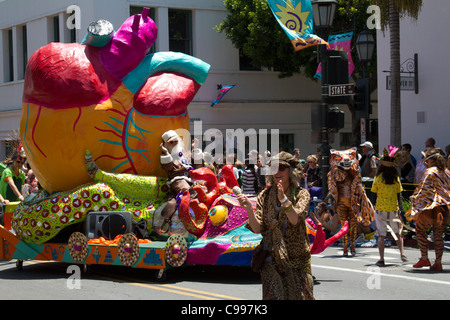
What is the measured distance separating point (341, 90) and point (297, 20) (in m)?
1.71

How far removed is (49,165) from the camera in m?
11.7

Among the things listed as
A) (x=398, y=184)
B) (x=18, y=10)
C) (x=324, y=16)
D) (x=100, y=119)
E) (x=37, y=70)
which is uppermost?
(x=18, y=10)

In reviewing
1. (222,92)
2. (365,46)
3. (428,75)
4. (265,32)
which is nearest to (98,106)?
(365,46)

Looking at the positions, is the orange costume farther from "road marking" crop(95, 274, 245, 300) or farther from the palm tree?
the palm tree

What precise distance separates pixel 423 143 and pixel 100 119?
43.0ft

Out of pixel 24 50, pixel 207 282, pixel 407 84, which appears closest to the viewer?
pixel 207 282

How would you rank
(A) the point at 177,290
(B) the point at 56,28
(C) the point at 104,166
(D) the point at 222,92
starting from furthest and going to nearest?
1. (B) the point at 56,28
2. (D) the point at 222,92
3. (C) the point at 104,166
4. (A) the point at 177,290

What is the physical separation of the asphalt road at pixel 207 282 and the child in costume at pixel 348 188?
2.71 feet

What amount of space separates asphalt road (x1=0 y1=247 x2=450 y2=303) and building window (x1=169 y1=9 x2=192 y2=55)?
1771 centimetres

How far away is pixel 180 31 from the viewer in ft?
97.8

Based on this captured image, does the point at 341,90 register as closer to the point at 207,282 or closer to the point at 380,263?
the point at 380,263

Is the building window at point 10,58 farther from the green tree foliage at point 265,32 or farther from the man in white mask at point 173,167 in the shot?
the man in white mask at point 173,167

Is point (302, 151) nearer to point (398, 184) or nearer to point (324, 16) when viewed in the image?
point (324, 16)
